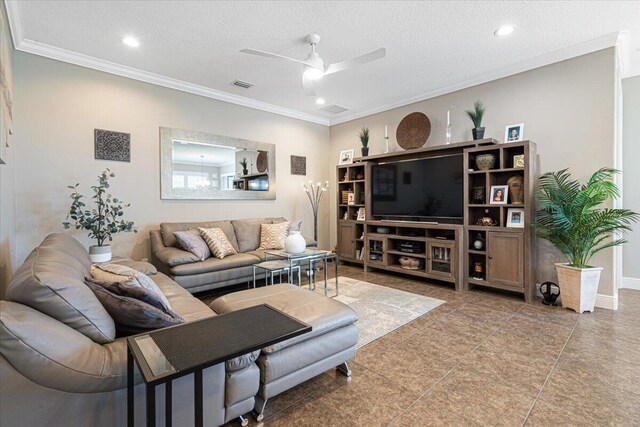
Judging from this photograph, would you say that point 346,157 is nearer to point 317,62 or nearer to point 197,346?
point 317,62

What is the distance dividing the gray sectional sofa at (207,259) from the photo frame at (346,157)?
91.8 inches

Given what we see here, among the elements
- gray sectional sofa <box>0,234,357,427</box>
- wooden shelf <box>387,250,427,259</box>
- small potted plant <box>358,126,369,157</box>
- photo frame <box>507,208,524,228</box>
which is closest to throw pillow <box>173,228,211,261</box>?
gray sectional sofa <box>0,234,357,427</box>

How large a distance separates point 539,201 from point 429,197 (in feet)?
4.34

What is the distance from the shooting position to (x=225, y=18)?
2.80m

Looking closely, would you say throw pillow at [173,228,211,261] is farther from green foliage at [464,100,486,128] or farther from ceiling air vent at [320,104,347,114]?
green foliage at [464,100,486,128]

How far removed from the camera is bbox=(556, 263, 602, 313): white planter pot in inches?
122

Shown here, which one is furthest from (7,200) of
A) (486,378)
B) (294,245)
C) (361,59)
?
(486,378)

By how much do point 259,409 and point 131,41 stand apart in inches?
145

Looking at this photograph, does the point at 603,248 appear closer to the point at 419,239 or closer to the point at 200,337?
the point at 419,239

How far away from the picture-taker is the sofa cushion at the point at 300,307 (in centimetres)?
185

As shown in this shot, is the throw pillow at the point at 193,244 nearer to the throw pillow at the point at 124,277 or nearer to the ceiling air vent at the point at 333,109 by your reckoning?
the throw pillow at the point at 124,277

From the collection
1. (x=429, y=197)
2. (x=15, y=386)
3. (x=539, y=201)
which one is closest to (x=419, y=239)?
(x=429, y=197)

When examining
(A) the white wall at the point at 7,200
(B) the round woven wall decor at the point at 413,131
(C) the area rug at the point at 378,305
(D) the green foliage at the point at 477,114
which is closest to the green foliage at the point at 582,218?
(D) the green foliage at the point at 477,114

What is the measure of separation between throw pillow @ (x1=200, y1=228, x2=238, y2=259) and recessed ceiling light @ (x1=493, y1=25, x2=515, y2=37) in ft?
13.0
